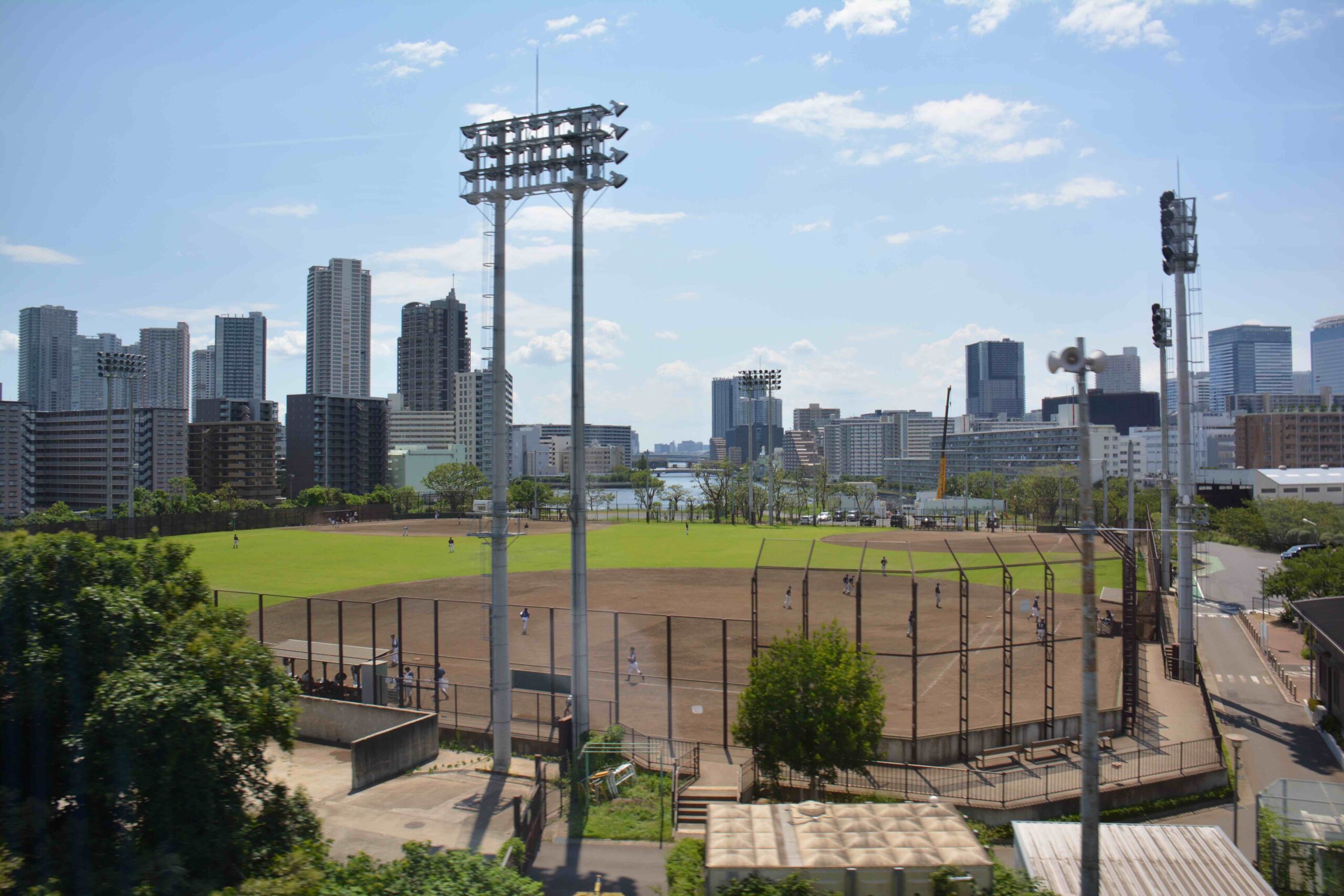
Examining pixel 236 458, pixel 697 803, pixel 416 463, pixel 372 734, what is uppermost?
pixel 236 458

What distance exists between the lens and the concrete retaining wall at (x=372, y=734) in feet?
59.3

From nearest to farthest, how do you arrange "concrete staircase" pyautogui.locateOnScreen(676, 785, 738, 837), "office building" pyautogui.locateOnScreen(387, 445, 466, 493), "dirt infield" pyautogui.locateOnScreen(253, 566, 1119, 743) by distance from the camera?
1. "concrete staircase" pyautogui.locateOnScreen(676, 785, 738, 837)
2. "dirt infield" pyautogui.locateOnScreen(253, 566, 1119, 743)
3. "office building" pyautogui.locateOnScreen(387, 445, 466, 493)

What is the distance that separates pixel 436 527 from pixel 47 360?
15048 cm

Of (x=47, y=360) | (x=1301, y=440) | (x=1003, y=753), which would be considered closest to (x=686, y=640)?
(x=1003, y=753)

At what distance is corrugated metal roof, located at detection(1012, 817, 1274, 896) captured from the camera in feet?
38.4

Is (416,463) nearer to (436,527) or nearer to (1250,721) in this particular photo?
(436,527)

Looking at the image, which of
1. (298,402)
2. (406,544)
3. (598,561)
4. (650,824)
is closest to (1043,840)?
(650,824)

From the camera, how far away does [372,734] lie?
20688mm

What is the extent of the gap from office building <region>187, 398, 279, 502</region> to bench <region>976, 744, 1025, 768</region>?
12718cm

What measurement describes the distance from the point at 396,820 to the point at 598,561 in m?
41.0

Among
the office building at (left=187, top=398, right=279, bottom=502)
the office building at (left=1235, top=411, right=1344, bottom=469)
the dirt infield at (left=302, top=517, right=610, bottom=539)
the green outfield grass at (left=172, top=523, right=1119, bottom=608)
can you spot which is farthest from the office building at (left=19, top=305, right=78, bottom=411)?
the office building at (left=1235, top=411, right=1344, bottom=469)

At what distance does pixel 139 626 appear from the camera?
11016 mm

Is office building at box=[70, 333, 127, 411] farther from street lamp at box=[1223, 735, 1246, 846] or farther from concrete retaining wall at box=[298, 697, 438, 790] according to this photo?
street lamp at box=[1223, 735, 1246, 846]

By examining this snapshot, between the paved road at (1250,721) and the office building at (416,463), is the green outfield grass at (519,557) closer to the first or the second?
the paved road at (1250,721)
